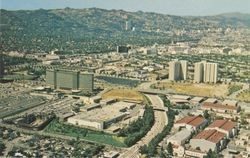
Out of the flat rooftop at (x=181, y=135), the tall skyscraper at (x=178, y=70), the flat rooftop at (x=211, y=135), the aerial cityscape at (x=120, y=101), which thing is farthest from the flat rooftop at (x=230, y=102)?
the tall skyscraper at (x=178, y=70)

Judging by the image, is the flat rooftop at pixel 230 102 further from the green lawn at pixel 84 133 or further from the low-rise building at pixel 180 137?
the green lawn at pixel 84 133

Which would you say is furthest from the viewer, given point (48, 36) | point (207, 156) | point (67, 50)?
point (48, 36)

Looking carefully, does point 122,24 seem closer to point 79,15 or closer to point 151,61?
point 79,15

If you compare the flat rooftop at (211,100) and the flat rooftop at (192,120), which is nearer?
the flat rooftop at (192,120)

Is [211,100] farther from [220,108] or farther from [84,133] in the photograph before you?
[84,133]

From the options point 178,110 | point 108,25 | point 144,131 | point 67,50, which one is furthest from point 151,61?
point 108,25

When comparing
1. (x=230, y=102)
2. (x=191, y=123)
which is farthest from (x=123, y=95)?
(x=191, y=123)

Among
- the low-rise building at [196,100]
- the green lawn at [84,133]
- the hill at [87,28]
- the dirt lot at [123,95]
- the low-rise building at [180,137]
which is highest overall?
the hill at [87,28]
